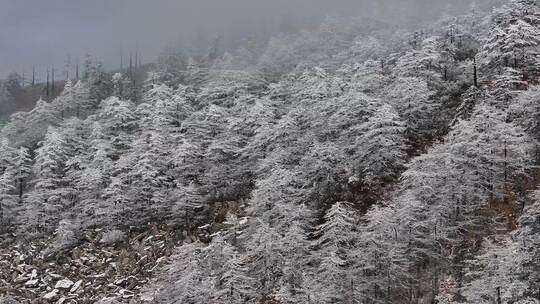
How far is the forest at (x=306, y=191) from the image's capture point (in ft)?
128

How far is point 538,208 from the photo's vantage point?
116 feet

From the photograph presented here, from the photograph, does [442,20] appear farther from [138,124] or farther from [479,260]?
[479,260]

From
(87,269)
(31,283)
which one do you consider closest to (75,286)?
(87,269)

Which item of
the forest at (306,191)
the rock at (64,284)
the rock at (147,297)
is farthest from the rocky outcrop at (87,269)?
the rock at (147,297)

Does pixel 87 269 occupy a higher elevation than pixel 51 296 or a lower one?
higher

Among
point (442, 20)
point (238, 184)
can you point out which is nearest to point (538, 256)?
point (238, 184)

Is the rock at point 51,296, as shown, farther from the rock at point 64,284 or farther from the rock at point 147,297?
the rock at point 147,297

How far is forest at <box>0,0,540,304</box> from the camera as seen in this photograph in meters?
39.2

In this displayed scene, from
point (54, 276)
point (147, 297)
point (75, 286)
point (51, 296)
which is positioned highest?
point (147, 297)

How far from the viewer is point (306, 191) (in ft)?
173

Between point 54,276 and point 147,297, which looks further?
point 54,276

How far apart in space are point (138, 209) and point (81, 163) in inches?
548

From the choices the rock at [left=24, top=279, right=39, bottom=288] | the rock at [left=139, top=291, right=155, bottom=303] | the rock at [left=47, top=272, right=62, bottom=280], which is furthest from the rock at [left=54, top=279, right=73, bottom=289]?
the rock at [left=139, top=291, right=155, bottom=303]

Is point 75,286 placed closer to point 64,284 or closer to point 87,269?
point 64,284
